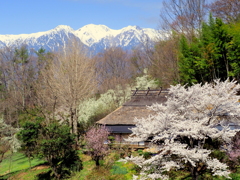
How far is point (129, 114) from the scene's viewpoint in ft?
67.4

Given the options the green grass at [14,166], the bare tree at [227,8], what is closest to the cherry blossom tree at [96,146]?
the green grass at [14,166]

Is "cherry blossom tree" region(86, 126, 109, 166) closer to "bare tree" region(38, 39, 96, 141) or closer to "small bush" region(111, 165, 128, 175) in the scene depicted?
"small bush" region(111, 165, 128, 175)

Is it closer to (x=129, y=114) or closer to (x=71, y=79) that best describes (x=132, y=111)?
(x=129, y=114)

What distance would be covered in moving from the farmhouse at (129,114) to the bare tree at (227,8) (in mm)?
18413

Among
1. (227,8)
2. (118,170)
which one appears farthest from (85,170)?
(227,8)

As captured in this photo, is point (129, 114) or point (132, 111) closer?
point (129, 114)

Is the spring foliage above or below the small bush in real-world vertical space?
above

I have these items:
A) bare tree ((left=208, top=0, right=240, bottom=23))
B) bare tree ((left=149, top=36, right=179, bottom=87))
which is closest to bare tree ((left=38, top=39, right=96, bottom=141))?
bare tree ((left=149, top=36, right=179, bottom=87))

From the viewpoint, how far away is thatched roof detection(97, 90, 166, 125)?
19794 mm

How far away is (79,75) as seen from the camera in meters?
22.2

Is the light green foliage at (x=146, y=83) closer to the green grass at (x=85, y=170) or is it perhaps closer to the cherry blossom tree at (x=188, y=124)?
the green grass at (x=85, y=170)

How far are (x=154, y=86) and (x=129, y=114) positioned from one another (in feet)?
55.5

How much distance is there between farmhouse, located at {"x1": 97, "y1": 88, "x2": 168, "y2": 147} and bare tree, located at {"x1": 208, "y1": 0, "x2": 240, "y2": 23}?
1841 cm

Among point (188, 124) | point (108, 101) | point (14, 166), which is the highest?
point (188, 124)
